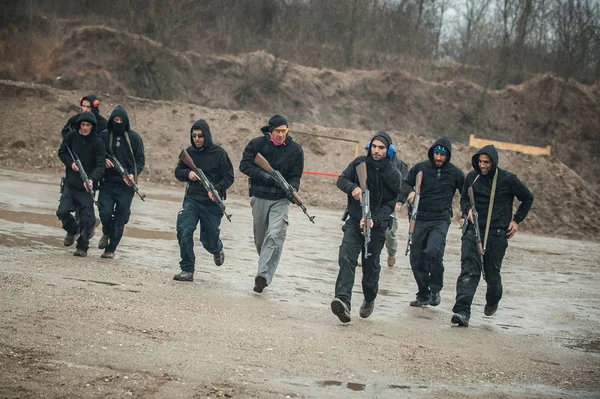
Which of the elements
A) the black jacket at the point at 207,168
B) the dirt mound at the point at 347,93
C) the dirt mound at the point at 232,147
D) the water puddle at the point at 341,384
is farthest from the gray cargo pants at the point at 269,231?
the dirt mound at the point at 347,93

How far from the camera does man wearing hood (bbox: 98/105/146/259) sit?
11891 millimetres

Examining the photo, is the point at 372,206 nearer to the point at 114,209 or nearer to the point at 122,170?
the point at 122,170

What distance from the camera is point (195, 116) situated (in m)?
36.0

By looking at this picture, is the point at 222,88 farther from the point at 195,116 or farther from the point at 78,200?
the point at 78,200

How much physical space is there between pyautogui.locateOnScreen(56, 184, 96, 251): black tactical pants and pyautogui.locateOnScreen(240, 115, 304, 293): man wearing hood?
2.35m

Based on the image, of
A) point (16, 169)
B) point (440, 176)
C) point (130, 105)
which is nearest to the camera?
point (440, 176)

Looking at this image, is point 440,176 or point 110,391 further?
point 440,176

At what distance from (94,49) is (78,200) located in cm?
3019

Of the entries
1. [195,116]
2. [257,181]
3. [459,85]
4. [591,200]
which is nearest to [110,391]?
[257,181]

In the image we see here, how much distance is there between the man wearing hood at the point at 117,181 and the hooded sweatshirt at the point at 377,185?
3671 mm

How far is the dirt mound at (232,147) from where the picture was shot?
31.3 meters

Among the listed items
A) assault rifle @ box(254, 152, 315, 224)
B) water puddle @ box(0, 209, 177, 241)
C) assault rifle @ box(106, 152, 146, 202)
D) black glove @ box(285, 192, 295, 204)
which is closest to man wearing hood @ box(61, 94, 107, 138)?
assault rifle @ box(106, 152, 146, 202)

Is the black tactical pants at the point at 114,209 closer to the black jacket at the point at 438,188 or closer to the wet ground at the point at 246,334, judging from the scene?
the wet ground at the point at 246,334

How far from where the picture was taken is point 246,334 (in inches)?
313
